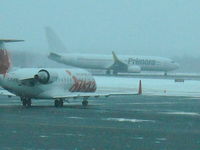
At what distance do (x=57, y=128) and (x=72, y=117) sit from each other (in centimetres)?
496

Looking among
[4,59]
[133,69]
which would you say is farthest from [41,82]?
[133,69]

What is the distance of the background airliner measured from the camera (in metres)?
114

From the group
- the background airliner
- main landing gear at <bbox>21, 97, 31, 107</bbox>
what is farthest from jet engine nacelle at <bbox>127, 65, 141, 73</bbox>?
main landing gear at <bbox>21, 97, 31, 107</bbox>

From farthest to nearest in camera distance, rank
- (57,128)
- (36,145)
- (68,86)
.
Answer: (68,86), (57,128), (36,145)

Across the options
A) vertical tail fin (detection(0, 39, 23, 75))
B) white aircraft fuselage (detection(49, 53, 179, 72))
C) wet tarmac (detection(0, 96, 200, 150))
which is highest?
vertical tail fin (detection(0, 39, 23, 75))

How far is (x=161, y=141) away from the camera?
665 inches

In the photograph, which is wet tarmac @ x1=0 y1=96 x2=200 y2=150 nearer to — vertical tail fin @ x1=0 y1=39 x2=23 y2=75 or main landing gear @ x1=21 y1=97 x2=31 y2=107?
vertical tail fin @ x1=0 y1=39 x2=23 y2=75

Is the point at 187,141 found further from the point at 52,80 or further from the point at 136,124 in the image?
the point at 52,80

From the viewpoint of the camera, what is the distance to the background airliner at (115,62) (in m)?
114

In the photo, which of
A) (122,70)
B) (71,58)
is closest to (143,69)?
(122,70)

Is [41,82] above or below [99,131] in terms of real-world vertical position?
above

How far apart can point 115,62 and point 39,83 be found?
81346 millimetres

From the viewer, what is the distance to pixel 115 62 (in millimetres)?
114000

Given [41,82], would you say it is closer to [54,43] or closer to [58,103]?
[58,103]
